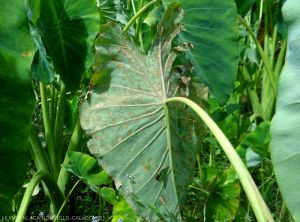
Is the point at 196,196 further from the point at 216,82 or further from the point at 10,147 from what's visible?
the point at 10,147

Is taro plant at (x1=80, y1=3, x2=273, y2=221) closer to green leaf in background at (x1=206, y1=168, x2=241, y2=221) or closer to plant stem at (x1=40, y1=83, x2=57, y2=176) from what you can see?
green leaf in background at (x1=206, y1=168, x2=241, y2=221)

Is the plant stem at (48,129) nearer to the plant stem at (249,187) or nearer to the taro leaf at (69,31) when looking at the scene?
the taro leaf at (69,31)

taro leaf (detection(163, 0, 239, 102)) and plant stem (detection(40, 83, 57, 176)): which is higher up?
taro leaf (detection(163, 0, 239, 102))

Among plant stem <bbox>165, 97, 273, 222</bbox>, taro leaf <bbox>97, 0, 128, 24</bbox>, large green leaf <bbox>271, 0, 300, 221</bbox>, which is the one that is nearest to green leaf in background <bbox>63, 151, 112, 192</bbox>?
plant stem <bbox>165, 97, 273, 222</bbox>

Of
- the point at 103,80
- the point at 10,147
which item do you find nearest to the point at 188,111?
the point at 103,80

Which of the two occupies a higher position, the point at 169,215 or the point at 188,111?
the point at 188,111

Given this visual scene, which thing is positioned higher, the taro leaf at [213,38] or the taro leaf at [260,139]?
the taro leaf at [213,38]

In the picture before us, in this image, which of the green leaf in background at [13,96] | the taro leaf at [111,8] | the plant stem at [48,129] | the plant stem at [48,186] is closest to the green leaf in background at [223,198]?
the plant stem at [48,186]
